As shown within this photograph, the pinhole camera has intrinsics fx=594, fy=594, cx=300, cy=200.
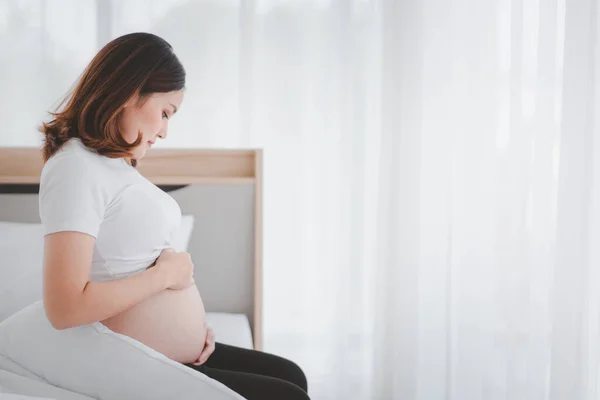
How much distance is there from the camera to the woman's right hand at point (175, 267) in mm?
1048

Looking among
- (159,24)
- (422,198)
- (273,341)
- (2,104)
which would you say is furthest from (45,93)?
(422,198)

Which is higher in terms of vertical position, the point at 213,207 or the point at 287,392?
the point at 213,207

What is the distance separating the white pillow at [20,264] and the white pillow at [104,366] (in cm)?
60

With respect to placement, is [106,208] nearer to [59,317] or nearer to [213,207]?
[59,317]

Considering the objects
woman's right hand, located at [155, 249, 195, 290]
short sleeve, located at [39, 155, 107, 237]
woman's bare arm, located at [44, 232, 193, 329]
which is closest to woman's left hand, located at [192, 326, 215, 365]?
woman's right hand, located at [155, 249, 195, 290]

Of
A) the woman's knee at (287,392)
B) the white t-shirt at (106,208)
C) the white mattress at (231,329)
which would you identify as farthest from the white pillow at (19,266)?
the woman's knee at (287,392)

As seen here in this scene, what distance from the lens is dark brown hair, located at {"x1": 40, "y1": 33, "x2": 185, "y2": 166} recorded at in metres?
1.02

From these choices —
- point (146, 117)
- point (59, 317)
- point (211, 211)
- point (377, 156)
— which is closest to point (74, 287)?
point (59, 317)

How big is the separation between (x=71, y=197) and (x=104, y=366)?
271 millimetres

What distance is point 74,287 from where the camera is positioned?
0.91 m

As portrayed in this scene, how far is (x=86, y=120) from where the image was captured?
1029mm

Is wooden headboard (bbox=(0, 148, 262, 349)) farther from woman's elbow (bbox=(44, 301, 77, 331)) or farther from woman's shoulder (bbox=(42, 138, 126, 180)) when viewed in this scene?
woman's elbow (bbox=(44, 301, 77, 331))

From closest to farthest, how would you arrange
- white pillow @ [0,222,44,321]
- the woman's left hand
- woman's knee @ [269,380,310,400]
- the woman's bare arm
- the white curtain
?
the woman's bare arm
woman's knee @ [269,380,310,400]
the woman's left hand
white pillow @ [0,222,44,321]
the white curtain

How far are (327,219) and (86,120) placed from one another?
→ 1286 mm
